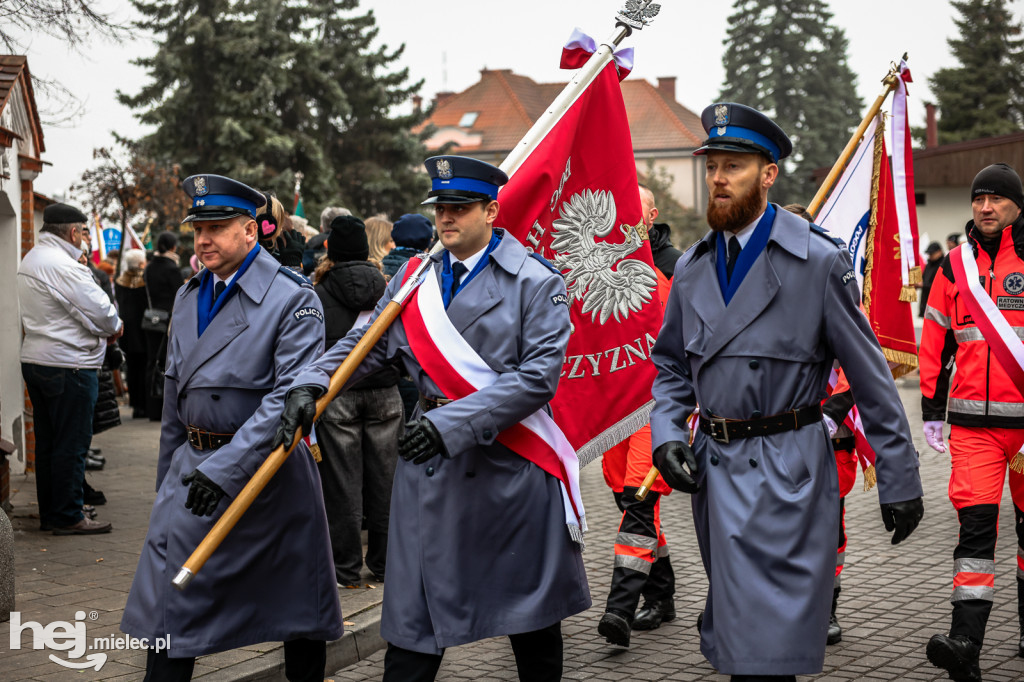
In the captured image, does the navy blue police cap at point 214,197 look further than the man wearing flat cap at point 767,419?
Yes

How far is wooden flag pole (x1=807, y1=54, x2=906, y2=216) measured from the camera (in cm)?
625

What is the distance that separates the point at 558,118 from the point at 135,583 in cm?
271

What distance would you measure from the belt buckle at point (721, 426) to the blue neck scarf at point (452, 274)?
104 centimetres

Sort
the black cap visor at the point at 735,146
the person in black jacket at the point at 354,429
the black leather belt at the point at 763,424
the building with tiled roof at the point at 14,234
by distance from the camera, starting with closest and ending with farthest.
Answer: the black leather belt at the point at 763,424
the black cap visor at the point at 735,146
the person in black jacket at the point at 354,429
the building with tiled roof at the point at 14,234

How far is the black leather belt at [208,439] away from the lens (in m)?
4.41

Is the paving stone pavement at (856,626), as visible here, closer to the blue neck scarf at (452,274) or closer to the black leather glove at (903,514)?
the black leather glove at (903,514)

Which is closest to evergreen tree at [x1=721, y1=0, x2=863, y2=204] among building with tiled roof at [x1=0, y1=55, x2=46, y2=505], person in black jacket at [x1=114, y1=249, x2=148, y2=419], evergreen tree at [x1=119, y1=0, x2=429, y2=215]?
evergreen tree at [x1=119, y1=0, x2=429, y2=215]

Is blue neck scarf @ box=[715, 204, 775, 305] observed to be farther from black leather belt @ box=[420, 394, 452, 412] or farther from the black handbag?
the black handbag

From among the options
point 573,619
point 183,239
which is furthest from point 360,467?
point 183,239

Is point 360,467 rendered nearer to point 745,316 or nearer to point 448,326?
point 448,326

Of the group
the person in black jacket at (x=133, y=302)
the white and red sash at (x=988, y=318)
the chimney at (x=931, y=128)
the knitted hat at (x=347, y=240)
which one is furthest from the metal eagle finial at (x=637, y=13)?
the chimney at (x=931, y=128)

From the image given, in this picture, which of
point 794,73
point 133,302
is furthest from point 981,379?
point 794,73

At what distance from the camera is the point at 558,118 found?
17.4 feet

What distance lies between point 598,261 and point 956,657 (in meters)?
2.42
